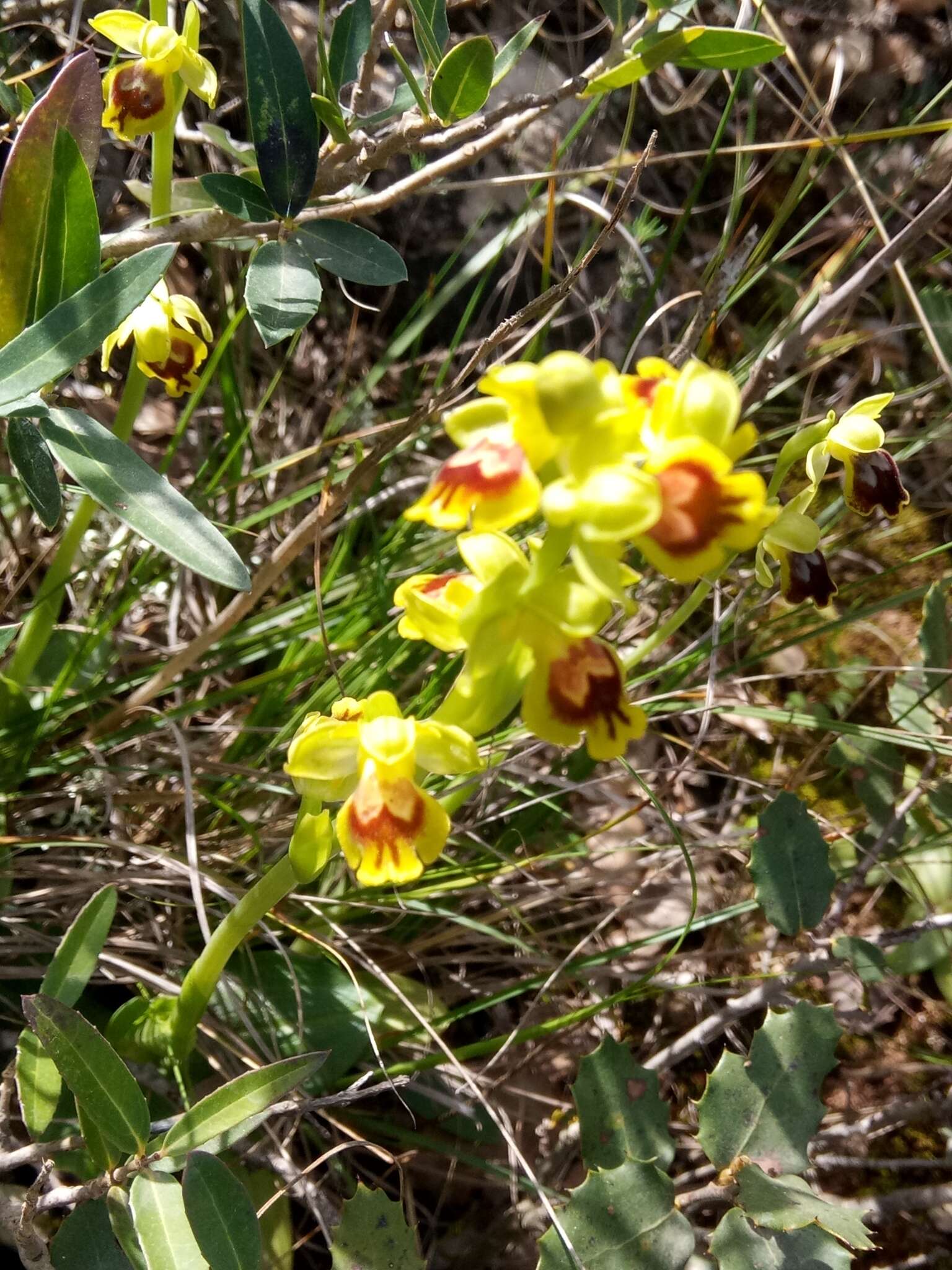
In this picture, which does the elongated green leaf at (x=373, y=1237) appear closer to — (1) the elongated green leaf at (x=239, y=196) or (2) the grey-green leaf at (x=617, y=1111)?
(2) the grey-green leaf at (x=617, y=1111)

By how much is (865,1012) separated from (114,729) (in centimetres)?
155

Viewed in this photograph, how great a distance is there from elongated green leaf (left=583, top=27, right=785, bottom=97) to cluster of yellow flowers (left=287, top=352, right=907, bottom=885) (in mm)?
740

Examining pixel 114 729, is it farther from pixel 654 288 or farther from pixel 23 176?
pixel 654 288

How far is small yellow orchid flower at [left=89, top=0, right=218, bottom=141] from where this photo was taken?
1.49 meters

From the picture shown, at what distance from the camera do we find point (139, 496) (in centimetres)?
128

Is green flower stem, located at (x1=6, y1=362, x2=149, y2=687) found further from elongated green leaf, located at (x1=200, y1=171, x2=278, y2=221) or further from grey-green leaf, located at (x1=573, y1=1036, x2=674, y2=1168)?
grey-green leaf, located at (x1=573, y1=1036, x2=674, y2=1168)

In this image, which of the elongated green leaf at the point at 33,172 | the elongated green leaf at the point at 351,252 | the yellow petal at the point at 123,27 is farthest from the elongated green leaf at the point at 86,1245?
the yellow petal at the point at 123,27

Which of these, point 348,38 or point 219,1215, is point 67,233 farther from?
point 219,1215

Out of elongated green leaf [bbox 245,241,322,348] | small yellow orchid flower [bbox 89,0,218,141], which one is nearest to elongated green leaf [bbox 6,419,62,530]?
elongated green leaf [bbox 245,241,322,348]

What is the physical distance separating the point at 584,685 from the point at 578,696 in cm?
1

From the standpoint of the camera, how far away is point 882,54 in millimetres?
3104

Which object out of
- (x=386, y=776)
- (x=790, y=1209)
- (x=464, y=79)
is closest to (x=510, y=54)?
(x=464, y=79)

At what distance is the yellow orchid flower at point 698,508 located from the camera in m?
0.93

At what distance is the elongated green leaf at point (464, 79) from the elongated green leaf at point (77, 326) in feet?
1.58
